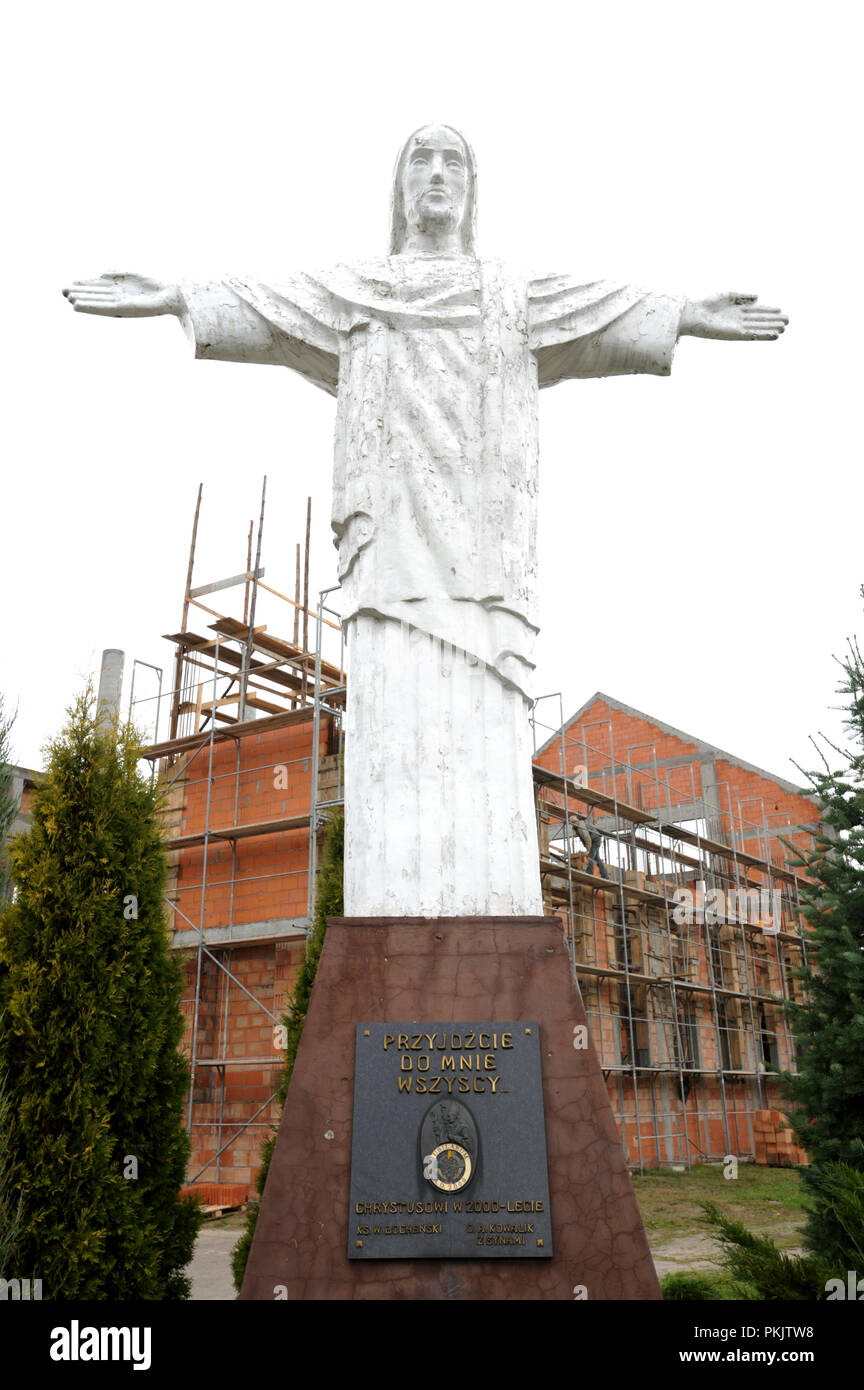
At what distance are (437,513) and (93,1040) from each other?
10.5 feet

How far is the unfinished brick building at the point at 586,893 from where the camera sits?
1328cm

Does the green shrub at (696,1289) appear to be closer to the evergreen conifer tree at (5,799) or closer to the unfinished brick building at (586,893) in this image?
the evergreen conifer tree at (5,799)

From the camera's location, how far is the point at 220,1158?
507 inches

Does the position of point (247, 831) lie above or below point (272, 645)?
below

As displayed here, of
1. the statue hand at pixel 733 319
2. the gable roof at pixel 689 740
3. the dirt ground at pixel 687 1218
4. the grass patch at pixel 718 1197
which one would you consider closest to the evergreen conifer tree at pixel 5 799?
the dirt ground at pixel 687 1218

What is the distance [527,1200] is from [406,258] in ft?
10.8

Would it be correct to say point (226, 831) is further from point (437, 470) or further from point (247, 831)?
point (437, 470)

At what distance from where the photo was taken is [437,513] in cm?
352

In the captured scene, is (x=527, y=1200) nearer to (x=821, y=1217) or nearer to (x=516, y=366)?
(x=516, y=366)

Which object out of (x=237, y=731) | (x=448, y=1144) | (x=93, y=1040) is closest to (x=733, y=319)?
(x=448, y=1144)

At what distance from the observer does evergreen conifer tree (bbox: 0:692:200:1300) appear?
477 centimetres

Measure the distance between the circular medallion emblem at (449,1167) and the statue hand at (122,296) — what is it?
3.10 m

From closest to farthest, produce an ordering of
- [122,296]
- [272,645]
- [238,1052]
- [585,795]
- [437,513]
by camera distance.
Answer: [437,513] < [122,296] < [238,1052] < [585,795] < [272,645]

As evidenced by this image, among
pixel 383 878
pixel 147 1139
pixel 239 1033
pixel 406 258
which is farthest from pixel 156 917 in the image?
pixel 239 1033
